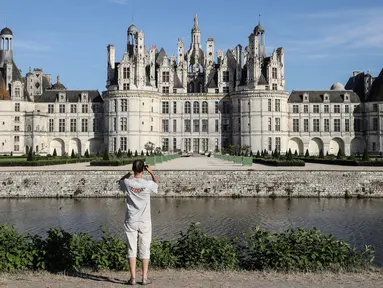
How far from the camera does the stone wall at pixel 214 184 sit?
32.6m

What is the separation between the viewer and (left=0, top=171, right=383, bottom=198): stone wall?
3259 cm

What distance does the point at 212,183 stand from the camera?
1297 inches

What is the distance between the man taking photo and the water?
30.0ft

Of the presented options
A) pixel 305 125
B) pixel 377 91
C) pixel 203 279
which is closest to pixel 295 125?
pixel 305 125

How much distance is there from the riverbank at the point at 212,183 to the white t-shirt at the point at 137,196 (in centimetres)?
2352

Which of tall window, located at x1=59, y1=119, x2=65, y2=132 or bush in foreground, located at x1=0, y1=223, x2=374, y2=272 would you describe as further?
tall window, located at x1=59, y1=119, x2=65, y2=132

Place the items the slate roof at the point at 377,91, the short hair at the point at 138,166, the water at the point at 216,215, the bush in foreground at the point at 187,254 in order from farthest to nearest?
the slate roof at the point at 377,91
the water at the point at 216,215
the bush in foreground at the point at 187,254
the short hair at the point at 138,166

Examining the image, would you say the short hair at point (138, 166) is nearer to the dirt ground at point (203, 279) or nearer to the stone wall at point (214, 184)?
the dirt ground at point (203, 279)

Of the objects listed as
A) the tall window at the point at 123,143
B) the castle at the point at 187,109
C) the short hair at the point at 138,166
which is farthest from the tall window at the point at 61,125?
the short hair at the point at 138,166

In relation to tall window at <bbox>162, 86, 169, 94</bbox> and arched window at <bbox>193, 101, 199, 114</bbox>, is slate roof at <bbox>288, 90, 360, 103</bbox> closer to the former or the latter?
arched window at <bbox>193, 101, 199, 114</bbox>

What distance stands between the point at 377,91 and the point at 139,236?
65773 millimetres

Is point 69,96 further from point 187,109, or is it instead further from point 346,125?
point 346,125

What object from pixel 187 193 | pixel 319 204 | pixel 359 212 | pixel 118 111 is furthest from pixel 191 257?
pixel 118 111

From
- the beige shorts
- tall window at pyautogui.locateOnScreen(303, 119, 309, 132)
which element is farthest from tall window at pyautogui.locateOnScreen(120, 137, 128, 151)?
the beige shorts
